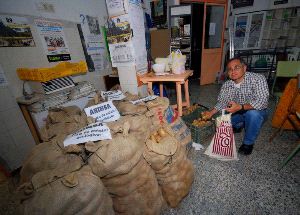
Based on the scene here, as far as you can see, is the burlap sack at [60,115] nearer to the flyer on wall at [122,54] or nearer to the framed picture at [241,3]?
the flyer on wall at [122,54]

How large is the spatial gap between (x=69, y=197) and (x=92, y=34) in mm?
2807

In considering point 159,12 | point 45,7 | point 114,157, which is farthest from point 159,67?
point 159,12

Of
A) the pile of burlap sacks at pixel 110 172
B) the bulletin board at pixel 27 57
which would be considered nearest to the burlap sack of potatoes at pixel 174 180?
the pile of burlap sacks at pixel 110 172

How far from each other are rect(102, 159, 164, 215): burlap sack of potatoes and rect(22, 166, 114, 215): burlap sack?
0.36ft

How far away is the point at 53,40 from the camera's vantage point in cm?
230

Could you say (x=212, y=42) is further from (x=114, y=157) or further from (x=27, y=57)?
(x=114, y=157)

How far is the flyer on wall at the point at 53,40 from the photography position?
7.14 feet

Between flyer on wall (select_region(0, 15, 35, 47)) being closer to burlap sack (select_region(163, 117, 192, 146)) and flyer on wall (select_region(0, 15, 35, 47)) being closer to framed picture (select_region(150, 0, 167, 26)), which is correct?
burlap sack (select_region(163, 117, 192, 146))

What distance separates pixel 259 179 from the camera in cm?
155

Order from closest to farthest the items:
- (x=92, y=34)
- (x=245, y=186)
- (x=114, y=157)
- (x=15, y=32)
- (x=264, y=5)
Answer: (x=114, y=157), (x=245, y=186), (x=15, y=32), (x=92, y=34), (x=264, y=5)

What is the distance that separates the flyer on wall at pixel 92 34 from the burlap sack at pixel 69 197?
2482 mm

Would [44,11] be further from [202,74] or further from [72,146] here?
[202,74]

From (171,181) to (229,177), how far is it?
695mm

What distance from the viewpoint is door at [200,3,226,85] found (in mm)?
4645
